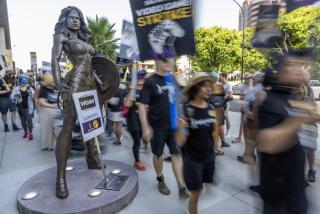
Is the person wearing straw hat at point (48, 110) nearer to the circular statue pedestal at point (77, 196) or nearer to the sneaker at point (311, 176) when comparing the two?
the circular statue pedestal at point (77, 196)

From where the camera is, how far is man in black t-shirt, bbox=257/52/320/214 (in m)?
1.83

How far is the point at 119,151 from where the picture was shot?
5594 millimetres

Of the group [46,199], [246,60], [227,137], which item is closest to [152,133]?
[46,199]

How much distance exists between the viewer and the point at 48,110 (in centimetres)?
570

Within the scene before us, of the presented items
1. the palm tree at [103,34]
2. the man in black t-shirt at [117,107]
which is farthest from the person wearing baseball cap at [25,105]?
the palm tree at [103,34]

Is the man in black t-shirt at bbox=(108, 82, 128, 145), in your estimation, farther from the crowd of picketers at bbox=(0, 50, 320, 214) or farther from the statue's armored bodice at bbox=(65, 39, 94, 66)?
the statue's armored bodice at bbox=(65, 39, 94, 66)

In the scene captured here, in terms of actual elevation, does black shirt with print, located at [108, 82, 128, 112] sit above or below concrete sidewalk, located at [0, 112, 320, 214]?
above

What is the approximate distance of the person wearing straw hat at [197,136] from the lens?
2.56 metres

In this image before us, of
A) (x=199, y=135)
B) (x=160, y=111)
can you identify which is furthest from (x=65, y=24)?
(x=199, y=135)

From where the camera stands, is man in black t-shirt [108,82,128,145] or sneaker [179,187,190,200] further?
man in black t-shirt [108,82,128,145]

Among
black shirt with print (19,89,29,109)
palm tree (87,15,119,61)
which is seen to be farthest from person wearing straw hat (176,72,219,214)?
palm tree (87,15,119,61)

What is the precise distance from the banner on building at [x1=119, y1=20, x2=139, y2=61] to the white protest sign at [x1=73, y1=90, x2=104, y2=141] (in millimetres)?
735

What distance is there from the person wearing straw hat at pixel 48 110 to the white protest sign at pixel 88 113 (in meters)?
2.47

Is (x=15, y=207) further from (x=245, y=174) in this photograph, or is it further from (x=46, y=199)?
(x=245, y=174)
